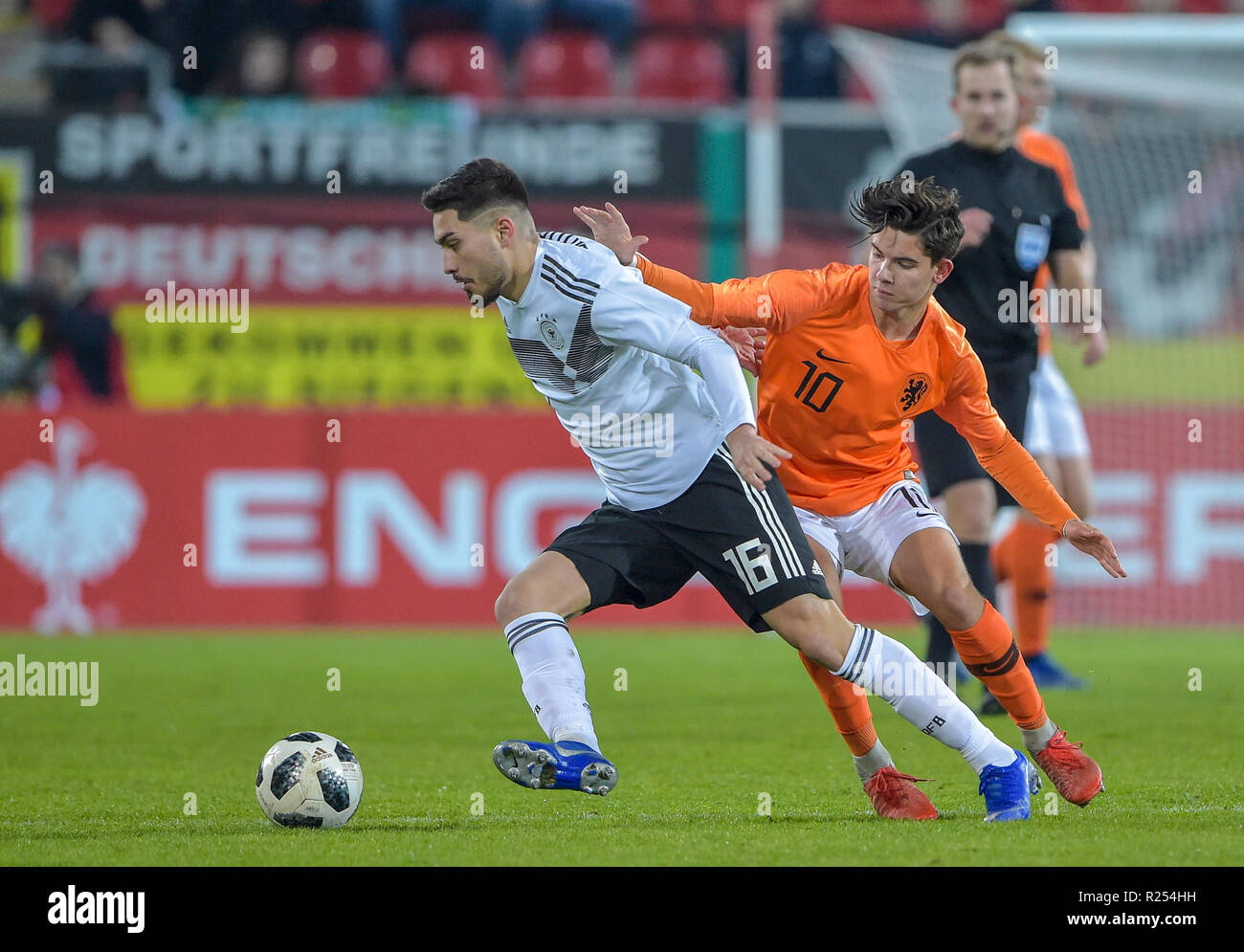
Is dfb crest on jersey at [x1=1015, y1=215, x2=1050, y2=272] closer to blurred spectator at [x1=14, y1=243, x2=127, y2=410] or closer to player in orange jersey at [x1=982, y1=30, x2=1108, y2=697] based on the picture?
player in orange jersey at [x1=982, y1=30, x2=1108, y2=697]

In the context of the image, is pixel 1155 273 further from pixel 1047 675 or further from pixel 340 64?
pixel 340 64

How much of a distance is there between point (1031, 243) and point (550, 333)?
2.71 meters

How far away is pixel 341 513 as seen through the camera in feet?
34.2

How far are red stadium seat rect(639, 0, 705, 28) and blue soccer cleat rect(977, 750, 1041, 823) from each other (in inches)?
457

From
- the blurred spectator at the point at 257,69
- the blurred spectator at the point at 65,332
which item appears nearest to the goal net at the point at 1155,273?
the blurred spectator at the point at 257,69

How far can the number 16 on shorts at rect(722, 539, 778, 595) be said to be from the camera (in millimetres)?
4547

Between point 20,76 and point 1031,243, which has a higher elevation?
point 20,76

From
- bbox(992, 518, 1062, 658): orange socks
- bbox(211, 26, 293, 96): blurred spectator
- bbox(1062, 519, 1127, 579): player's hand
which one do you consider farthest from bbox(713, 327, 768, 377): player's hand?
bbox(211, 26, 293, 96): blurred spectator

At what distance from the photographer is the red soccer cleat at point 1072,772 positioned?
4641 millimetres

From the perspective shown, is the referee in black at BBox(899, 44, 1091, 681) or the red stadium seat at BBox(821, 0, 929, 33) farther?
the red stadium seat at BBox(821, 0, 929, 33)

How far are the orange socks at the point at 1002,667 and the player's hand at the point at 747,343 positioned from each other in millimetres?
937

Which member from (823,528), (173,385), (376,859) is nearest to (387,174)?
(173,385)

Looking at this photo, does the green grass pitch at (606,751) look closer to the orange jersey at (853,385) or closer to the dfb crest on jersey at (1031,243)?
the orange jersey at (853,385)

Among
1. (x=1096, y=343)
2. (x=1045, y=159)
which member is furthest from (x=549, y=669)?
(x=1045, y=159)
